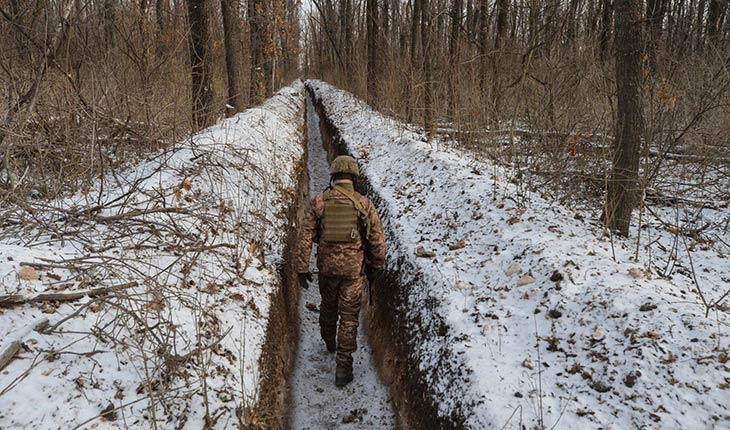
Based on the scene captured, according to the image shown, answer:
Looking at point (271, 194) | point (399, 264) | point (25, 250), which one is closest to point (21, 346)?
point (25, 250)

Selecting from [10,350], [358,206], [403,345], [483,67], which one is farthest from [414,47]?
[10,350]

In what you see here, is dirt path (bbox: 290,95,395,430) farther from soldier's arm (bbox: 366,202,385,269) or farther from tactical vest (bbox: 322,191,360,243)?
tactical vest (bbox: 322,191,360,243)

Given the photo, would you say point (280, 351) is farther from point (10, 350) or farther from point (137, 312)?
point (10, 350)

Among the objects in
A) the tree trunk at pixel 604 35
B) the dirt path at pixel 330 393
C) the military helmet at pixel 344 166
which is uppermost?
the tree trunk at pixel 604 35

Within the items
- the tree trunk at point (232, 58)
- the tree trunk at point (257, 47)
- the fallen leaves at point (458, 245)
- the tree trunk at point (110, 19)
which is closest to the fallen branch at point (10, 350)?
the fallen leaves at point (458, 245)

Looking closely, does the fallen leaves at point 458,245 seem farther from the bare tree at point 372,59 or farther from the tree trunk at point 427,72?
the bare tree at point 372,59

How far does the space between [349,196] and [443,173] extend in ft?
7.95

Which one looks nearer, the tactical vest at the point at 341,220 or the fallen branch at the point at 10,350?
the fallen branch at the point at 10,350

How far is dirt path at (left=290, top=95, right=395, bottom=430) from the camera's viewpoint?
359cm

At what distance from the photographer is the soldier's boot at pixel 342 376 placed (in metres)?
4.01

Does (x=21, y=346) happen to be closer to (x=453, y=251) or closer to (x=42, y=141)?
(x=42, y=141)

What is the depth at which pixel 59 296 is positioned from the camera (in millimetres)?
2543

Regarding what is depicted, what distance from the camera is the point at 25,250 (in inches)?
112

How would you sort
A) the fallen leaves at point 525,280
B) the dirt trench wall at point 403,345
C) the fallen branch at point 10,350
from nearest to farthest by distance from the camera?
the fallen branch at point 10,350, the dirt trench wall at point 403,345, the fallen leaves at point 525,280
